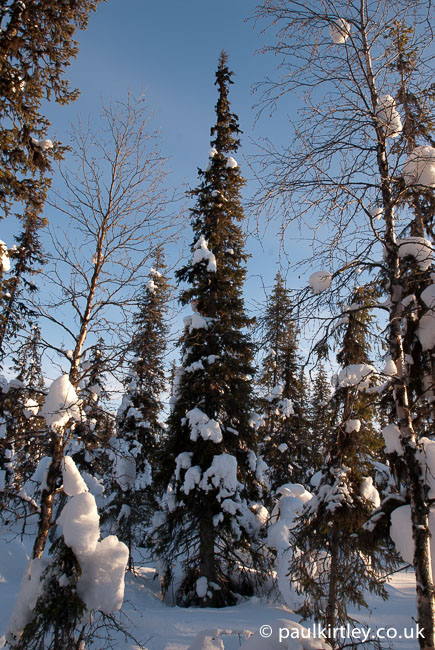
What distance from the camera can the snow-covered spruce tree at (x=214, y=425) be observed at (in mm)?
10367

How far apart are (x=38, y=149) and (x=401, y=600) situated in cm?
1895

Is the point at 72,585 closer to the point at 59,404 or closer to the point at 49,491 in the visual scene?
the point at 49,491

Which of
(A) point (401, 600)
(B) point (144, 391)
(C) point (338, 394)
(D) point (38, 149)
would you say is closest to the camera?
(D) point (38, 149)

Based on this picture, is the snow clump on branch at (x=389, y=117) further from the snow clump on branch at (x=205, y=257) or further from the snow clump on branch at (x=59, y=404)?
the snow clump on branch at (x=205, y=257)

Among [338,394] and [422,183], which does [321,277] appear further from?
[338,394]

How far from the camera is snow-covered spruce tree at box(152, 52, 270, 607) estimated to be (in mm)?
10367

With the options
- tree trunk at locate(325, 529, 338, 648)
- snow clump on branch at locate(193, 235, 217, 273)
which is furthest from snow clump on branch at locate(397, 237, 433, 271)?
snow clump on branch at locate(193, 235, 217, 273)

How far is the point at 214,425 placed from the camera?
1049 centimetres

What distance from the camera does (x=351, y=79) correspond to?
4.32 meters

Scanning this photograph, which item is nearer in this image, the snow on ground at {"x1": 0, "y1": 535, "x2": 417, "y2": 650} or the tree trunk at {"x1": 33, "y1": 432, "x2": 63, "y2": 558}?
the tree trunk at {"x1": 33, "y1": 432, "x2": 63, "y2": 558}

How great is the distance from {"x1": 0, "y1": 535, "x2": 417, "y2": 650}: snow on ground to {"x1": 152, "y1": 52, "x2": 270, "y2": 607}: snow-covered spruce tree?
2.96 ft

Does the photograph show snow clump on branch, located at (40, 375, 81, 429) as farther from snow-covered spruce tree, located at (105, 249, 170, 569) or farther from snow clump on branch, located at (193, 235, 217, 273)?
snow-covered spruce tree, located at (105, 249, 170, 569)

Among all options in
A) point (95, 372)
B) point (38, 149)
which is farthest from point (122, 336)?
point (38, 149)

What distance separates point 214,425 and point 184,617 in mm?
4551
